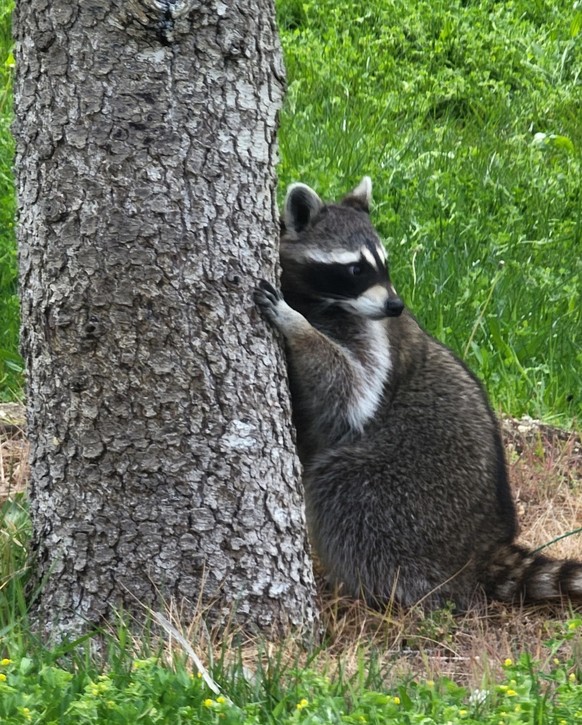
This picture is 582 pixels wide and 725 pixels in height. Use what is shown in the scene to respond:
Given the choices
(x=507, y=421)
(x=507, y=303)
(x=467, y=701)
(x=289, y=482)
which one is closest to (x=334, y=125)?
(x=507, y=303)

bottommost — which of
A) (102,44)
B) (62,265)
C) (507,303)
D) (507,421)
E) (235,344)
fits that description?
(507,421)

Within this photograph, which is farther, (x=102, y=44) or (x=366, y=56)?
(x=366, y=56)

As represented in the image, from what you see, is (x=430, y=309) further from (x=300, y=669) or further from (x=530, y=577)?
(x=300, y=669)

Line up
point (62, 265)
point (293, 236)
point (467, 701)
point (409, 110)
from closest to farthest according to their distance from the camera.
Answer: point (467, 701) < point (62, 265) < point (293, 236) < point (409, 110)

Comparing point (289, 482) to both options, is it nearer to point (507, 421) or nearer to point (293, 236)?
point (293, 236)

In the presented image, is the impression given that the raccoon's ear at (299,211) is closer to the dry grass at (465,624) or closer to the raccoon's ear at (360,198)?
the raccoon's ear at (360,198)

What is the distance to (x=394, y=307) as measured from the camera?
4.48 meters

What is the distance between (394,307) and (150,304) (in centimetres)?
137

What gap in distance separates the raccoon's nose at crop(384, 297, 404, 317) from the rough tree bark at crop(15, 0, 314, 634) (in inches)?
38.5

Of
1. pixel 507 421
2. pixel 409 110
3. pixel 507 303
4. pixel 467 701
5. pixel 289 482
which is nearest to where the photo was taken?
pixel 467 701

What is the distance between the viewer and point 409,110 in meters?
8.40

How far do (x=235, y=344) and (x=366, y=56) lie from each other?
19.1 feet

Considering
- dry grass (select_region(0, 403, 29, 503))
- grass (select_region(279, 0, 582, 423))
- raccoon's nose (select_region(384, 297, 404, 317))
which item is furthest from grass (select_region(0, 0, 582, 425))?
raccoon's nose (select_region(384, 297, 404, 317))

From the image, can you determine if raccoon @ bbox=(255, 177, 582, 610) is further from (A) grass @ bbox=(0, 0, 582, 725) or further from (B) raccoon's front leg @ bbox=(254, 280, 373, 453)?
(A) grass @ bbox=(0, 0, 582, 725)
